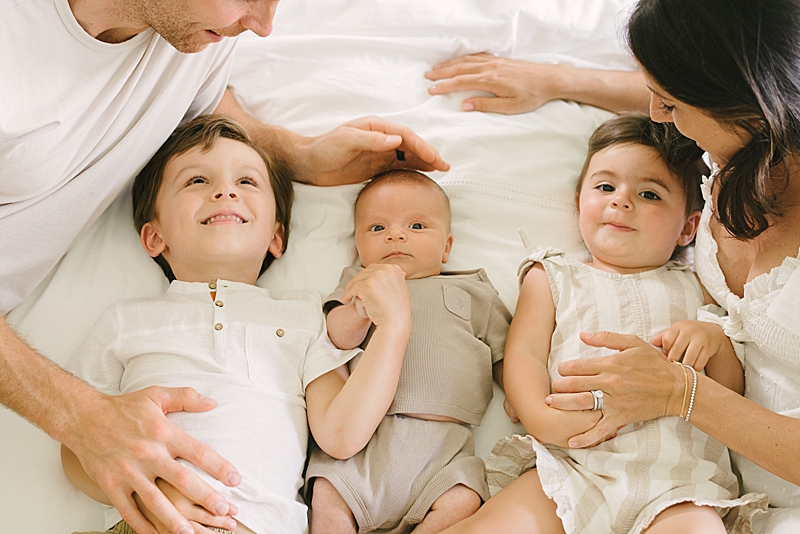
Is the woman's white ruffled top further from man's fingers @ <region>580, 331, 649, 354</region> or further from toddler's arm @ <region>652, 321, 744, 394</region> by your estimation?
man's fingers @ <region>580, 331, 649, 354</region>

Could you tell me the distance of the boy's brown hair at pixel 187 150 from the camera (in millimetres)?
1733

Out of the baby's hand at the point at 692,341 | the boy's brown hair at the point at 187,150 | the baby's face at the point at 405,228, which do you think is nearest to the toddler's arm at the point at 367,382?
the baby's face at the point at 405,228

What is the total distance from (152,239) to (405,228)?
0.59 meters

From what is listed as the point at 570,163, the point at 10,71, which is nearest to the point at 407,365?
the point at 570,163

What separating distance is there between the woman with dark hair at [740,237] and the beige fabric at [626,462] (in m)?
0.06

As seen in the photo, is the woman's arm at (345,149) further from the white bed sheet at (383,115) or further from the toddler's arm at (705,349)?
the toddler's arm at (705,349)

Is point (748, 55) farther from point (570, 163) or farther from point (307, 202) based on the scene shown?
point (307, 202)

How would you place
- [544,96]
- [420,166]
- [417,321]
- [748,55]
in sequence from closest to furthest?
[748,55], [417,321], [420,166], [544,96]

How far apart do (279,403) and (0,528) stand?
1.83ft

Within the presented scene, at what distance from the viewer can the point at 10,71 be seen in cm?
137

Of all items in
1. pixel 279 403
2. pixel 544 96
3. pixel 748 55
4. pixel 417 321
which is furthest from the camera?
pixel 544 96

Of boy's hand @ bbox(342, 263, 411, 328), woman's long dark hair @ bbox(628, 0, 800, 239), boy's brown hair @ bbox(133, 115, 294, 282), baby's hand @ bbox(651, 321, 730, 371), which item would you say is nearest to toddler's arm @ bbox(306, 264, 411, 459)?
boy's hand @ bbox(342, 263, 411, 328)

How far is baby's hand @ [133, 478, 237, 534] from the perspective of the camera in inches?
49.1

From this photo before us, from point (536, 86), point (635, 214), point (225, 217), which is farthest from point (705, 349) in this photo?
point (225, 217)
